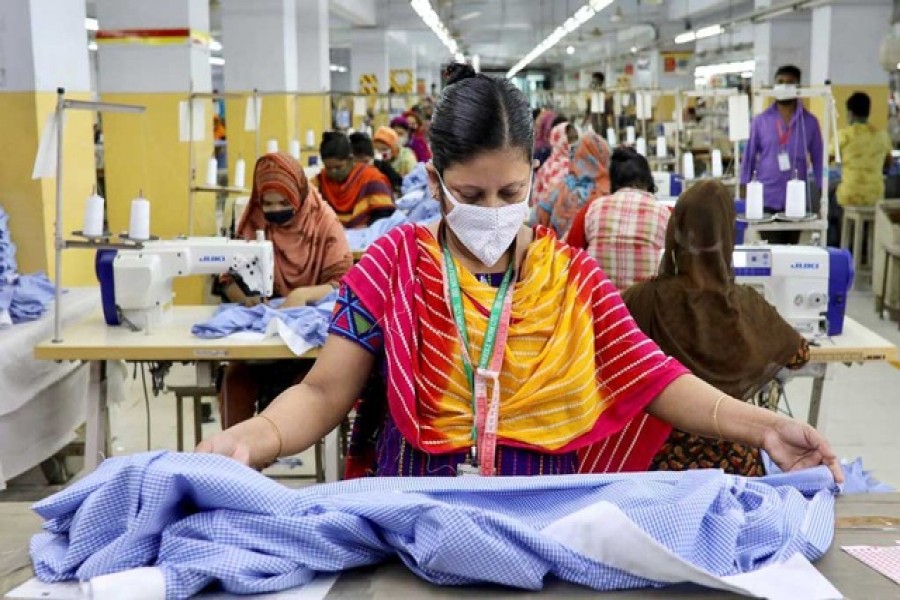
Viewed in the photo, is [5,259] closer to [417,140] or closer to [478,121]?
[478,121]

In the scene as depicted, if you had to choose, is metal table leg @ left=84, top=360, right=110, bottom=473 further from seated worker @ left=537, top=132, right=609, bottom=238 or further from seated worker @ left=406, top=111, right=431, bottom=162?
seated worker @ left=406, top=111, right=431, bottom=162

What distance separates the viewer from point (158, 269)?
3957mm

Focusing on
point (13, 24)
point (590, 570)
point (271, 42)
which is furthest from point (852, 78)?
point (590, 570)

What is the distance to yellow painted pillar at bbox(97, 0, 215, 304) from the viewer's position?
8.52 meters

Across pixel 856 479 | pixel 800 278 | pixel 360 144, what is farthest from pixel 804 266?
pixel 360 144

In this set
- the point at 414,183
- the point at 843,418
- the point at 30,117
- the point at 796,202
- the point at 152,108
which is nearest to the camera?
the point at 796,202

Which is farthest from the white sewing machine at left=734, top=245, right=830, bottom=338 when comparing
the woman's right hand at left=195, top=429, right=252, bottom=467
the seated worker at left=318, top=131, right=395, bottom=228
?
the seated worker at left=318, top=131, right=395, bottom=228

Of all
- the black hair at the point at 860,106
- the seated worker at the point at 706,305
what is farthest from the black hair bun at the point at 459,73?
the black hair at the point at 860,106

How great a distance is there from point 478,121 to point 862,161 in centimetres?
837

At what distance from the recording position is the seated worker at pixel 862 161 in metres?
9.41

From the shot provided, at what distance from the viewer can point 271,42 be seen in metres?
12.2

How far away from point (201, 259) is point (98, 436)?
0.70 m

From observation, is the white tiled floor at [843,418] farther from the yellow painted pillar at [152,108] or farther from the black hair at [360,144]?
the black hair at [360,144]

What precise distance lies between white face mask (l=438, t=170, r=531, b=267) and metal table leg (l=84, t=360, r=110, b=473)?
2327 millimetres
